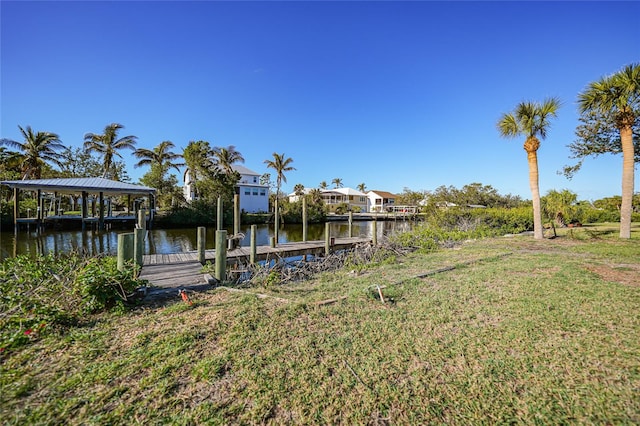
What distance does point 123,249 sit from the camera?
538 centimetres

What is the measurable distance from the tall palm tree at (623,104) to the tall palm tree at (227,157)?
29.3 m

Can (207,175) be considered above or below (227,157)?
below

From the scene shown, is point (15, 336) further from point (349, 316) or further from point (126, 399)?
point (349, 316)

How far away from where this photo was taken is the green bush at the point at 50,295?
12.0 feet

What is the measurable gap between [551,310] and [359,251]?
A: 668 centimetres

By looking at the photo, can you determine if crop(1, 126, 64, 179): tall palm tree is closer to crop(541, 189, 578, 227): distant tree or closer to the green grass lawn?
the green grass lawn

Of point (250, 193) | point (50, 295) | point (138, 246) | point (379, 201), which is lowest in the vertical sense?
point (50, 295)

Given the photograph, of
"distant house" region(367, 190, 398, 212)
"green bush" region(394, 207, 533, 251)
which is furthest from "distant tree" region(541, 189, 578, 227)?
"distant house" region(367, 190, 398, 212)

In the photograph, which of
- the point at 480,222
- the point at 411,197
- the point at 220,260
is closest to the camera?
the point at 220,260

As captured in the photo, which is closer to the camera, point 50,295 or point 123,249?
point 50,295

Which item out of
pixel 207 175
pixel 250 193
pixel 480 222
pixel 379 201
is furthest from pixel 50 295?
pixel 379 201

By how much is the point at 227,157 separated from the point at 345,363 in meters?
33.4

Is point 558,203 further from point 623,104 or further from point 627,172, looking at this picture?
point 623,104

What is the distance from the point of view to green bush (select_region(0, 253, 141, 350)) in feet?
12.0
